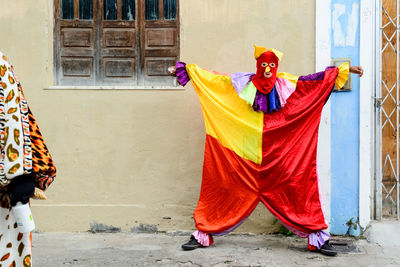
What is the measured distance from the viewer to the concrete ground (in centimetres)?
408

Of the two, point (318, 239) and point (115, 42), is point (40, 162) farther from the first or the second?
point (115, 42)

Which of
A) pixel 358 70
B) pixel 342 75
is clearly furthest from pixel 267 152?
pixel 358 70

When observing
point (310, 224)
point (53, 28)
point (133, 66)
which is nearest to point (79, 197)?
point (133, 66)

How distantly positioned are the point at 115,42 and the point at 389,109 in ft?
10.8

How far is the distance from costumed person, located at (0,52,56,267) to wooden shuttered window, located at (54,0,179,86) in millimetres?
2789

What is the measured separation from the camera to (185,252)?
4.35 metres

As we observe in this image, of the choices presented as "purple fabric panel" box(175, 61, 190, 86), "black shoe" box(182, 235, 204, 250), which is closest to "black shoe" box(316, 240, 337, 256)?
"black shoe" box(182, 235, 204, 250)

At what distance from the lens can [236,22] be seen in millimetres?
4980

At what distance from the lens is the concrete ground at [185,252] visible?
4082 millimetres

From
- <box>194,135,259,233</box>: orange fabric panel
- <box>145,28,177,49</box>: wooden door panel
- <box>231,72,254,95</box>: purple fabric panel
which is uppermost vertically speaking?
<box>145,28,177,49</box>: wooden door panel

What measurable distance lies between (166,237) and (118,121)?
1.44 meters

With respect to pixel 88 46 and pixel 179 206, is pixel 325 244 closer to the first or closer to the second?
pixel 179 206

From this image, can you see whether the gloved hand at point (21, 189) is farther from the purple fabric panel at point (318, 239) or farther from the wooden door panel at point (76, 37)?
the wooden door panel at point (76, 37)

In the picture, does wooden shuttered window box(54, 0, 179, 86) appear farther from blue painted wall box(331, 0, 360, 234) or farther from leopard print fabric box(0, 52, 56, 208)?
leopard print fabric box(0, 52, 56, 208)
